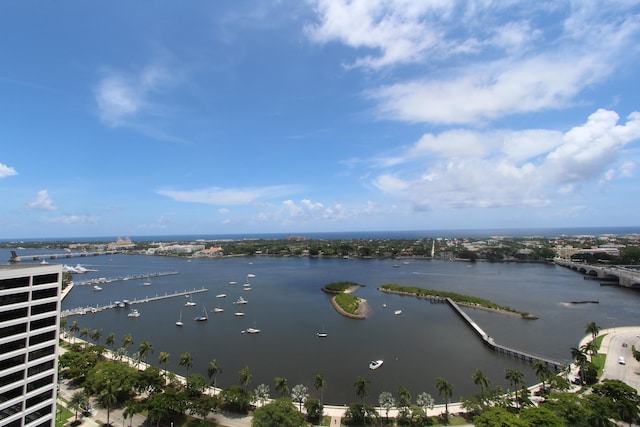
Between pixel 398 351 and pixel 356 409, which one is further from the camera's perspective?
pixel 398 351

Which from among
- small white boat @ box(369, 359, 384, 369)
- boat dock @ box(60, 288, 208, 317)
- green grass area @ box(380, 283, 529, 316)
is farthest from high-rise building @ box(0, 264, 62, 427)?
green grass area @ box(380, 283, 529, 316)

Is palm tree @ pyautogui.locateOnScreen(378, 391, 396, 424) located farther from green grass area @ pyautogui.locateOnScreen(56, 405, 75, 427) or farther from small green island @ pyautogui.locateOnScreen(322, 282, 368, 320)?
small green island @ pyautogui.locateOnScreen(322, 282, 368, 320)

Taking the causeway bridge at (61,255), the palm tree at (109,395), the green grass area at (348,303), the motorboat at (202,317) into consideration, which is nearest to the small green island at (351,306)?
the green grass area at (348,303)

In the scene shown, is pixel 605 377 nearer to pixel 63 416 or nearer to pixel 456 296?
pixel 456 296

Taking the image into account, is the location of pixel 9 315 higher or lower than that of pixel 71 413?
higher

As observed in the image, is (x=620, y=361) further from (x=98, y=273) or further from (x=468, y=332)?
(x=98, y=273)

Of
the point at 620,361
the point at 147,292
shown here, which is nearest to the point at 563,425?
the point at 620,361
